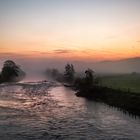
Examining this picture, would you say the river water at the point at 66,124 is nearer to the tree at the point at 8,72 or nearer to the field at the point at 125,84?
the field at the point at 125,84

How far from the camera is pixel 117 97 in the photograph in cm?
7156

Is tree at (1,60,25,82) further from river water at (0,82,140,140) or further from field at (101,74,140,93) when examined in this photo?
river water at (0,82,140,140)

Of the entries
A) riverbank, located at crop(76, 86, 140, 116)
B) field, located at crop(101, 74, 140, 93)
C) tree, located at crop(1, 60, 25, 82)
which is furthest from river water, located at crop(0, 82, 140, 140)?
tree, located at crop(1, 60, 25, 82)

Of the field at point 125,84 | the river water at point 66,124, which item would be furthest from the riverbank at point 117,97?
the field at point 125,84

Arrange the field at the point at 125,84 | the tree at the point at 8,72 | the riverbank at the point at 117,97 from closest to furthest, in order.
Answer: the riverbank at the point at 117,97 → the field at the point at 125,84 → the tree at the point at 8,72

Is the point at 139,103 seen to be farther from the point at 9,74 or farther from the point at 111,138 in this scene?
the point at 9,74

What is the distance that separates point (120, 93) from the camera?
241 ft

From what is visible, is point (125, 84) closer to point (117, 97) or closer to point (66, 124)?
point (117, 97)

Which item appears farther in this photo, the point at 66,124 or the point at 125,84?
the point at 125,84

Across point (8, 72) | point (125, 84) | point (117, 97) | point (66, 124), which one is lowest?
point (66, 124)

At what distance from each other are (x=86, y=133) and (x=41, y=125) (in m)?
8.35

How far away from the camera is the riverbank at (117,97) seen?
2304 inches

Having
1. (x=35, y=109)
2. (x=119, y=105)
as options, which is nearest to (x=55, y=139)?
(x=35, y=109)

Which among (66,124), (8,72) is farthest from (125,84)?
(8,72)
